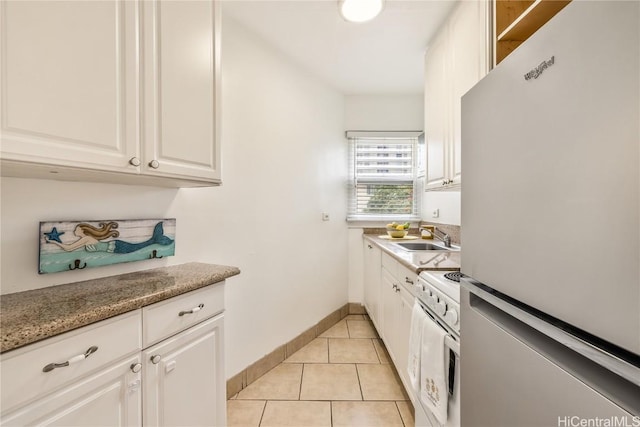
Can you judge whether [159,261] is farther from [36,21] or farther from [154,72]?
[36,21]

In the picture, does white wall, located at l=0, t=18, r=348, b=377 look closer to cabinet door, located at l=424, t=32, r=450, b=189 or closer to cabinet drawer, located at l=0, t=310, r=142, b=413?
cabinet drawer, located at l=0, t=310, r=142, b=413

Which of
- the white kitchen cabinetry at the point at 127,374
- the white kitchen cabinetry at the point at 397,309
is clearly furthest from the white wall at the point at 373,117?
the white kitchen cabinetry at the point at 127,374

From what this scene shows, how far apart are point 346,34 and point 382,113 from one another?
1362 mm

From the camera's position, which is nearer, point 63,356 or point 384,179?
point 63,356

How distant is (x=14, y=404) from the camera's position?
0.70 meters

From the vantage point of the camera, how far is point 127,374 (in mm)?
957

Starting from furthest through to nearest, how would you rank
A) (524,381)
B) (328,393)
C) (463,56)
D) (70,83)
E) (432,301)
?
(328,393), (463,56), (432,301), (70,83), (524,381)

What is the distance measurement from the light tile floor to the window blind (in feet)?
5.16

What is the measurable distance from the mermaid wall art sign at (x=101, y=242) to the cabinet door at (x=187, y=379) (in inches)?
19.3

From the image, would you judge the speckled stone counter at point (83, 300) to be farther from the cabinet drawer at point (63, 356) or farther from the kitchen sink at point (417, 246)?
the kitchen sink at point (417, 246)

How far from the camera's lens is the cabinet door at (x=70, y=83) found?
82 cm

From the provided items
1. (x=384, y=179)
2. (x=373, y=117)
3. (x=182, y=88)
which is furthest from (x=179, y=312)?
(x=373, y=117)

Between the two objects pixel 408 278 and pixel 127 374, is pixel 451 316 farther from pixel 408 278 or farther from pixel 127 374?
pixel 127 374
